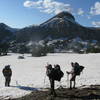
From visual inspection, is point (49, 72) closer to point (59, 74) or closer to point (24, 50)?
point (59, 74)

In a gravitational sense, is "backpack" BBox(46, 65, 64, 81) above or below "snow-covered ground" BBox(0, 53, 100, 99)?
above

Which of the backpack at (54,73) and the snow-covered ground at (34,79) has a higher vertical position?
the backpack at (54,73)

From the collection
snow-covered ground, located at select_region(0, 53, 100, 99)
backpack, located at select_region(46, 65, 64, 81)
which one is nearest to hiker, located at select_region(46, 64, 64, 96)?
backpack, located at select_region(46, 65, 64, 81)

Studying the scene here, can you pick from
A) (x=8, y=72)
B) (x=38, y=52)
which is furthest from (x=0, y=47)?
(x=8, y=72)

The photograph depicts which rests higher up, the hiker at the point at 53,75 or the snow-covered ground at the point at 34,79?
the hiker at the point at 53,75

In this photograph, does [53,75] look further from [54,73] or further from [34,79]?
[34,79]

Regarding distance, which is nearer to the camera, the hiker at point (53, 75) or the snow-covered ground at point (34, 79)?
the hiker at point (53, 75)

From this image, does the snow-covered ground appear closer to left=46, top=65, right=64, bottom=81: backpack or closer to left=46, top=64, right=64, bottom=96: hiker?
left=46, top=64, right=64, bottom=96: hiker

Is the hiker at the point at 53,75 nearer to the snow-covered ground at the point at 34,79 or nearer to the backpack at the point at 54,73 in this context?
the backpack at the point at 54,73

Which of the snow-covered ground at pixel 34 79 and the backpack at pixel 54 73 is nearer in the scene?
the backpack at pixel 54 73

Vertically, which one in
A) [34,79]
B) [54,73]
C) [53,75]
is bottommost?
[34,79]

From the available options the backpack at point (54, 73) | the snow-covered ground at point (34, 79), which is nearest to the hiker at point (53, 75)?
the backpack at point (54, 73)

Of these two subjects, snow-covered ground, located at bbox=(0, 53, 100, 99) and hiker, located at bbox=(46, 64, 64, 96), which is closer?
hiker, located at bbox=(46, 64, 64, 96)

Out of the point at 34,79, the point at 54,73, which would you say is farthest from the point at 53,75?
the point at 34,79
